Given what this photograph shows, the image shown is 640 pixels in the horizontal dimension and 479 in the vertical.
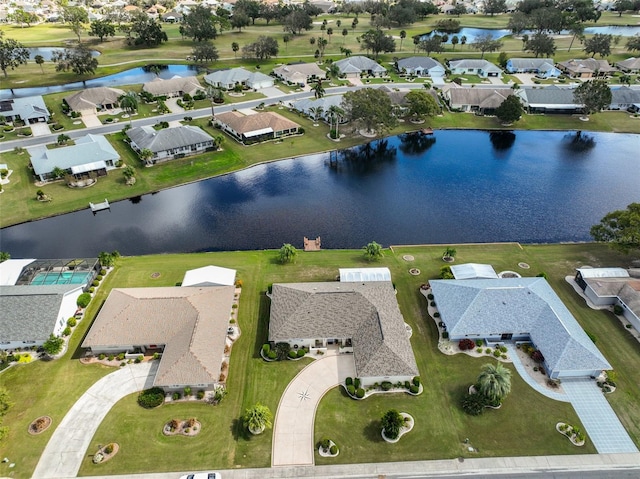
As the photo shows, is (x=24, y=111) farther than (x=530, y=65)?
No

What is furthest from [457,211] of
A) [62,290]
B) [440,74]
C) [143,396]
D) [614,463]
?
[440,74]

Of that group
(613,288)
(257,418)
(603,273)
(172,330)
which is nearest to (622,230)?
(603,273)

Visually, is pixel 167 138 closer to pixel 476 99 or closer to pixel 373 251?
pixel 373 251

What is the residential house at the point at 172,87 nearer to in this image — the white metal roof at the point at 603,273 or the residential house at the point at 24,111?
the residential house at the point at 24,111

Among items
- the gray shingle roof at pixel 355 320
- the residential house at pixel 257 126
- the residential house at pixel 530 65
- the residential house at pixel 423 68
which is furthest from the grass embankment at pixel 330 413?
the residential house at pixel 530 65

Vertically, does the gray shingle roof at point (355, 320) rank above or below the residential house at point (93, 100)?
below
